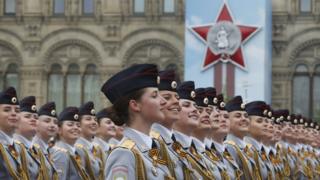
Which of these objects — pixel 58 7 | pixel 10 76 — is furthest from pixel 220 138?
pixel 58 7

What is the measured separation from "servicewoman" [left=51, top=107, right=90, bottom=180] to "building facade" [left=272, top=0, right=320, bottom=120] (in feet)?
76.7

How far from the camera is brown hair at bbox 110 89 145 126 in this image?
611 cm

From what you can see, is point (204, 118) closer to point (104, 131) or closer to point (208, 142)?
point (208, 142)

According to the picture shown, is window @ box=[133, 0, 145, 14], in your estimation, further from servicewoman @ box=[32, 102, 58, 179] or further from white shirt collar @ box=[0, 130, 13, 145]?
white shirt collar @ box=[0, 130, 13, 145]

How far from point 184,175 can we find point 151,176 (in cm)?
77

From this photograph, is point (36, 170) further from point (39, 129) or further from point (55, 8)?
point (55, 8)

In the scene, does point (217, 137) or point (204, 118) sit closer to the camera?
point (204, 118)

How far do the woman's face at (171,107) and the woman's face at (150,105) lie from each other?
1.55 feet

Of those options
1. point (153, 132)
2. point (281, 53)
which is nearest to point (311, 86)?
point (281, 53)

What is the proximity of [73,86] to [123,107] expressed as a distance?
30112mm

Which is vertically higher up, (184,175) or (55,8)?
(55,8)

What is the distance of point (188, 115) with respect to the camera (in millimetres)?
8258

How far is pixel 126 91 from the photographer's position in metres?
6.11

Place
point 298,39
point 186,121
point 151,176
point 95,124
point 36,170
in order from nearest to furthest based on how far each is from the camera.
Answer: point 151,176, point 186,121, point 36,170, point 95,124, point 298,39
